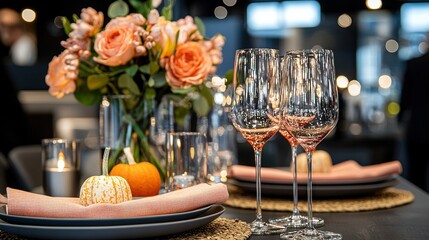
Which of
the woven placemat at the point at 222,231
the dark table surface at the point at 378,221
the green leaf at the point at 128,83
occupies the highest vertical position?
the green leaf at the point at 128,83

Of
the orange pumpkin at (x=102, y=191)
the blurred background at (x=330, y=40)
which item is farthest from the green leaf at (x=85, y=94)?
the blurred background at (x=330, y=40)

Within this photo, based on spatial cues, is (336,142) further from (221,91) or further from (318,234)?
(318,234)

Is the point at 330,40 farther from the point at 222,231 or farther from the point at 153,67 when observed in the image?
the point at 222,231

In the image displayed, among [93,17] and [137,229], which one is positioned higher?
[93,17]

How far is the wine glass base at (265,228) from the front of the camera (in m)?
1.06

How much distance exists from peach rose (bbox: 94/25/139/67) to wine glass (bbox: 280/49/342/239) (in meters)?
0.46

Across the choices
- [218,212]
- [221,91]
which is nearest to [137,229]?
[218,212]

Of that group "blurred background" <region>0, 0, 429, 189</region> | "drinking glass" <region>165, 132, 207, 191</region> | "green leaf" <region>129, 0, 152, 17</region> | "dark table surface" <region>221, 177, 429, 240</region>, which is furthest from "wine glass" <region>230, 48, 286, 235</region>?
"blurred background" <region>0, 0, 429, 189</region>

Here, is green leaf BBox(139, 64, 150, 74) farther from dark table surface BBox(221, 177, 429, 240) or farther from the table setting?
dark table surface BBox(221, 177, 429, 240)

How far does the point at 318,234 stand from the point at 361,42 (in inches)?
269

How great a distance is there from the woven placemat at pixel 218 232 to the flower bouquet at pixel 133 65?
0.38 m

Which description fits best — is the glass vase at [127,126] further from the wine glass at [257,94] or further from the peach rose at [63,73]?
the wine glass at [257,94]

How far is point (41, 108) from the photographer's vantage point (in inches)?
254

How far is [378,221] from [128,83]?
0.56 m
